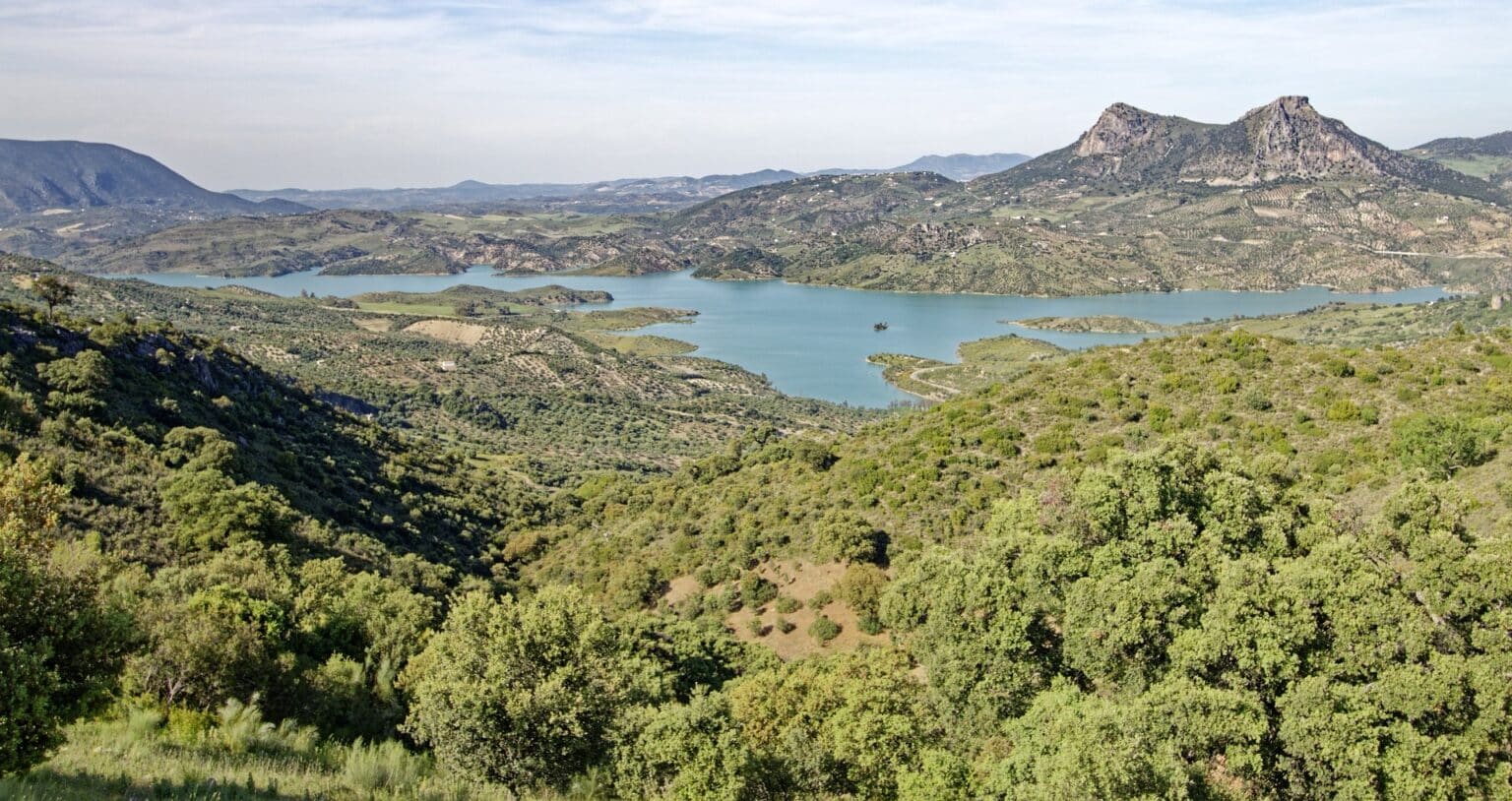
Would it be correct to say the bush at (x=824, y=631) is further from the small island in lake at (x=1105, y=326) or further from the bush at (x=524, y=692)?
the small island in lake at (x=1105, y=326)

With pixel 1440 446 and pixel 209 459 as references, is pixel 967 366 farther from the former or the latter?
pixel 209 459

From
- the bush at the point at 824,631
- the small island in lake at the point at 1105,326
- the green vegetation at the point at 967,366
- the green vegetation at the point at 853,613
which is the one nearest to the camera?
the green vegetation at the point at 853,613

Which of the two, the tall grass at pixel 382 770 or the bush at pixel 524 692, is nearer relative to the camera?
the tall grass at pixel 382 770

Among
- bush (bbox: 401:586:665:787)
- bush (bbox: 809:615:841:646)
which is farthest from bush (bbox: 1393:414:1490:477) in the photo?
bush (bbox: 401:586:665:787)

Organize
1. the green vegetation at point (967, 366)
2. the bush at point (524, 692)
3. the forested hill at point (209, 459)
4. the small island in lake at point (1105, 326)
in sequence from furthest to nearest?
1. the small island in lake at point (1105, 326)
2. the green vegetation at point (967, 366)
3. the forested hill at point (209, 459)
4. the bush at point (524, 692)

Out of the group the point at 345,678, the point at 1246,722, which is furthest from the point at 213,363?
the point at 1246,722

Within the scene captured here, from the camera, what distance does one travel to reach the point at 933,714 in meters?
16.9

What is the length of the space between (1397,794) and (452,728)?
51.4 ft

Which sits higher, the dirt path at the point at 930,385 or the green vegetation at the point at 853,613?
the green vegetation at the point at 853,613

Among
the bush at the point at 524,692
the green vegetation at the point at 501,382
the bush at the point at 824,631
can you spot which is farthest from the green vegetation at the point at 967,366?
the bush at the point at 524,692

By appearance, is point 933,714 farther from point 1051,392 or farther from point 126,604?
point 1051,392

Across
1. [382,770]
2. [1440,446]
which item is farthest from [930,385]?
[382,770]

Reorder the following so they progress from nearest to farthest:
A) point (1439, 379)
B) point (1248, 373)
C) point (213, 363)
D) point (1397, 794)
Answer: point (1397, 794) → point (1439, 379) → point (1248, 373) → point (213, 363)

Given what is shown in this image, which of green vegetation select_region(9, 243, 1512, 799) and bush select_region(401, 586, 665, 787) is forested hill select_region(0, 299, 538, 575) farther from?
bush select_region(401, 586, 665, 787)
